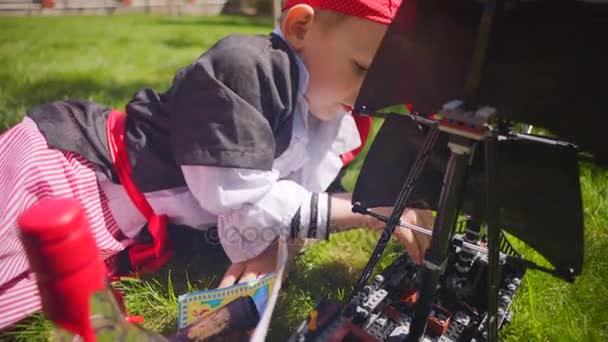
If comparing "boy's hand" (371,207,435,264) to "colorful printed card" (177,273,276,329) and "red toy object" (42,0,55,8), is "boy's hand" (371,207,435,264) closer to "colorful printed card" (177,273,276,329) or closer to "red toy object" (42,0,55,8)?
"colorful printed card" (177,273,276,329)

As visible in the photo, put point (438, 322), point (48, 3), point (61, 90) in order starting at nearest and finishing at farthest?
point (438, 322)
point (61, 90)
point (48, 3)

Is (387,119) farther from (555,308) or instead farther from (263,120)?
(555,308)

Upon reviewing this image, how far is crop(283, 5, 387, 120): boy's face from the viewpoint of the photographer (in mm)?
898

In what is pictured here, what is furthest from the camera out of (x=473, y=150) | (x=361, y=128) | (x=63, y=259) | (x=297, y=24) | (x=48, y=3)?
(x=48, y=3)

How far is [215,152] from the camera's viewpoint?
868mm

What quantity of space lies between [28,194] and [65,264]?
746 millimetres

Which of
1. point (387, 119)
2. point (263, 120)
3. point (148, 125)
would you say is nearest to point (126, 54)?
point (148, 125)

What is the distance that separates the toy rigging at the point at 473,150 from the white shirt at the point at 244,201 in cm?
19

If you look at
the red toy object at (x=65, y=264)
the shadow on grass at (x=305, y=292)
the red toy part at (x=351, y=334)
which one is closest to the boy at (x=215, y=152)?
the shadow on grass at (x=305, y=292)

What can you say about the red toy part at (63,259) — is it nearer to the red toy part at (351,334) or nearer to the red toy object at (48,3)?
the red toy part at (351,334)

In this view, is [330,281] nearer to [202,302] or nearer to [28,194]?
[202,302]

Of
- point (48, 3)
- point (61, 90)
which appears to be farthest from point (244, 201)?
point (48, 3)

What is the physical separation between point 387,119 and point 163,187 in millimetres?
559

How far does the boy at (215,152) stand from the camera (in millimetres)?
876
